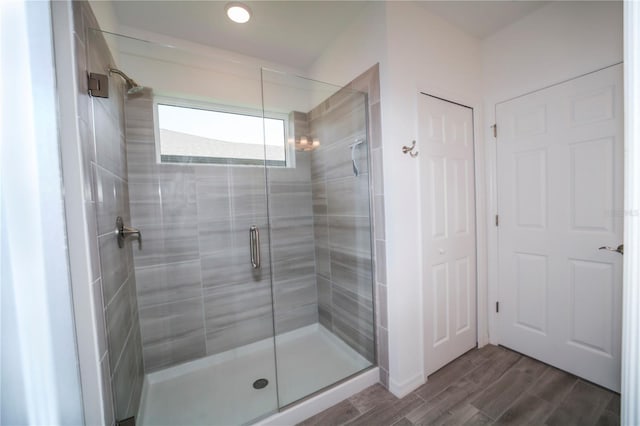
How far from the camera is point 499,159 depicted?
197 centimetres

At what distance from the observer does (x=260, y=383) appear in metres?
1.73

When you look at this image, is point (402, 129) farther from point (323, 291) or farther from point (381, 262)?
point (323, 291)

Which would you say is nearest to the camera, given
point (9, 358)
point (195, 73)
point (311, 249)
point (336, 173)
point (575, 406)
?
point (9, 358)

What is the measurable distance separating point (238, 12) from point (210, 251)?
1.83 m

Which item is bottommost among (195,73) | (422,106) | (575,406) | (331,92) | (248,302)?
(575,406)

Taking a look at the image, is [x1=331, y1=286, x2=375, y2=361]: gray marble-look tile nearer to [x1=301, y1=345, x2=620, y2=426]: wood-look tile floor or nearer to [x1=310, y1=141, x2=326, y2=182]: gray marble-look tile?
[x1=301, y1=345, x2=620, y2=426]: wood-look tile floor

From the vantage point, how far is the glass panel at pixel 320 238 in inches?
71.4

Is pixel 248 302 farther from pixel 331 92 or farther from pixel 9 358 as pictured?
pixel 331 92

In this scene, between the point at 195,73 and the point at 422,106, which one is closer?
the point at 422,106

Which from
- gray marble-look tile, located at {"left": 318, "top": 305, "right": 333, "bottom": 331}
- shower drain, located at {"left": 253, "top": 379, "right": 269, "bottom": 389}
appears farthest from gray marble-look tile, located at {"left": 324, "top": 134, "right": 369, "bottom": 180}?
shower drain, located at {"left": 253, "top": 379, "right": 269, "bottom": 389}

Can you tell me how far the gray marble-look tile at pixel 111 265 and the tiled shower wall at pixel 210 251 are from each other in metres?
0.37

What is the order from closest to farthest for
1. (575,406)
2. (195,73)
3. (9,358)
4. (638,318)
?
(9,358)
(638,318)
(575,406)
(195,73)

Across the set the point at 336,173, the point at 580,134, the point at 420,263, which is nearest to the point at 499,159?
the point at 580,134

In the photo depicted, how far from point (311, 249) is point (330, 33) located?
196cm
